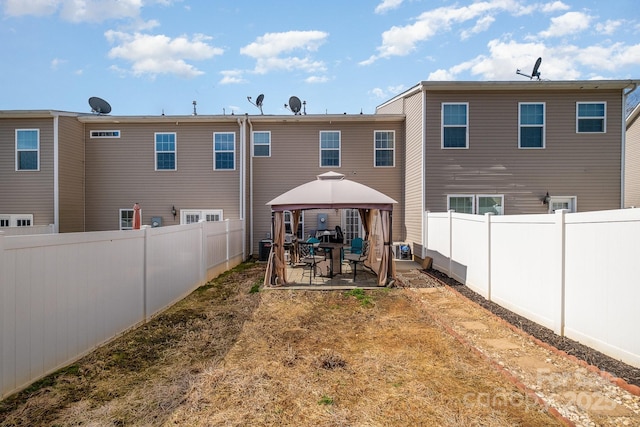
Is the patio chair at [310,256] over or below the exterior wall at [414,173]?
below

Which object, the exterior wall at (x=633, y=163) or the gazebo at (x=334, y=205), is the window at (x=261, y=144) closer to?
the gazebo at (x=334, y=205)

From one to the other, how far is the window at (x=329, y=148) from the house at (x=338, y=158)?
0.13 ft

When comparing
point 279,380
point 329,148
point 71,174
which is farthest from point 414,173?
point 71,174

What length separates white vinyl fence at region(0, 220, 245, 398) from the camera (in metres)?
3.24

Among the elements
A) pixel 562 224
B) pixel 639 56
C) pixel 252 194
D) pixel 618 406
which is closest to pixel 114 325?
pixel 618 406

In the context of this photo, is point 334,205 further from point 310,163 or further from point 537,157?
point 537,157

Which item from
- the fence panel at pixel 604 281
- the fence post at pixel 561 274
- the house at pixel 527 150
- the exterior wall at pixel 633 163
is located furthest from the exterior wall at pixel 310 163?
the exterior wall at pixel 633 163

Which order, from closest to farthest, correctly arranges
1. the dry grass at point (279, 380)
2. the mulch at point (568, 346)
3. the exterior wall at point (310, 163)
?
1. the dry grass at point (279, 380)
2. the mulch at point (568, 346)
3. the exterior wall at point (310, 163)

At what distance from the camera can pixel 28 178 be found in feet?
43.1

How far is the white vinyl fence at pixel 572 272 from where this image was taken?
383cm

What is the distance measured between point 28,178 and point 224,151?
23.2ft

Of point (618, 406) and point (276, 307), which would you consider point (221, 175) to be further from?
point (618, 406)

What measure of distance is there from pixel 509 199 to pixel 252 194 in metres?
9.27

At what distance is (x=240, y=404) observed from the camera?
10.7ft
